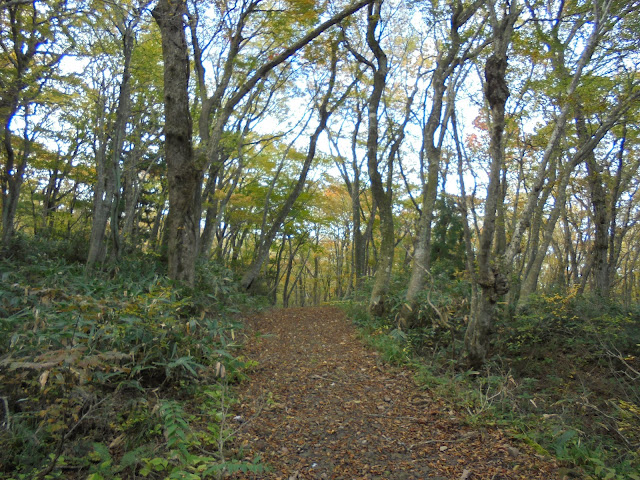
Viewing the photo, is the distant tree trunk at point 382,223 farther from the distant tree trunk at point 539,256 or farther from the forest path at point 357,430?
the distant tree trunk at point 539,256

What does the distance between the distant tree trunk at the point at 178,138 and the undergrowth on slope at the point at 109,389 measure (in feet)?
5.41

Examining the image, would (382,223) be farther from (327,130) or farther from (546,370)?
(327,130)

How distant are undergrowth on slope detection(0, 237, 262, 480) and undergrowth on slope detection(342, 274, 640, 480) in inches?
101

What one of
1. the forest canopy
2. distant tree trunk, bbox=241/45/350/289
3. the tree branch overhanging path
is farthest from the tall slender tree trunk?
distant tree trunk, bbox=241/45/350/289

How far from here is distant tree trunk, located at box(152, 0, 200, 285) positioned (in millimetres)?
6461

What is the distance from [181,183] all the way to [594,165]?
10.2 meters

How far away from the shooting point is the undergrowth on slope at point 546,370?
3.88 metres

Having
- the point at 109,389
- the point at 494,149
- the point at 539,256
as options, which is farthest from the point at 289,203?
the point at 109,389

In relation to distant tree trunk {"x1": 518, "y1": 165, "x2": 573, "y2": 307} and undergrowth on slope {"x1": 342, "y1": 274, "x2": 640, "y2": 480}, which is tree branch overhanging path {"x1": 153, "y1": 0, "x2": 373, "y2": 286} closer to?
undergrowth on slope {"x1": 342, "y1": 274, "x2": 640, "y2": 480}

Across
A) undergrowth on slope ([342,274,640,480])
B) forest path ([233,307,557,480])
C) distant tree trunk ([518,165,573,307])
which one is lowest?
forest path ([233,307,557,480])

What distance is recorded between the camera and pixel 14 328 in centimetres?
389

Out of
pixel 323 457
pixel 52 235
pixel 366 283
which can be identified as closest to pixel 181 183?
pixel 323 457

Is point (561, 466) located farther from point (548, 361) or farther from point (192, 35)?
point (192, 35)

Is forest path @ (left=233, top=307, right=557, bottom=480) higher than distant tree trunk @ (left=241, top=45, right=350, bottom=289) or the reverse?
the reverse
